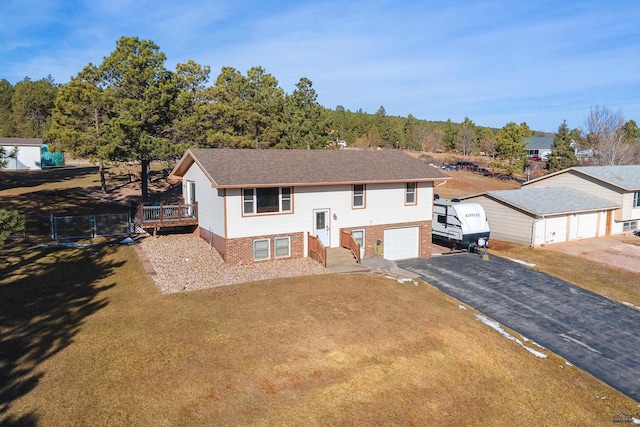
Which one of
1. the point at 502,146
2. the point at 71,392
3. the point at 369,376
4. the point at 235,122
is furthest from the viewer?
the point at 502,146

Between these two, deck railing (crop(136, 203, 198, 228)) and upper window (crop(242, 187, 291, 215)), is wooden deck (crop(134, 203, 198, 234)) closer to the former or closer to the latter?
deck railing (crop(136, 203, 198, 228))

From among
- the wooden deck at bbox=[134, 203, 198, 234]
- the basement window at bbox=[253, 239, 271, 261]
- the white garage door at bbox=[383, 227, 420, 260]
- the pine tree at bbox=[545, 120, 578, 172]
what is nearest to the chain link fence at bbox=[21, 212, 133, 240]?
the wooden deck at bbox=[134, 203, 198, 234]

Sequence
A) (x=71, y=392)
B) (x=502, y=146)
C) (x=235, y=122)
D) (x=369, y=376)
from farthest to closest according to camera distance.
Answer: (x=502, y=146) → (x=235, y=122) → (x=369, y=376) → (x=71, y=392)

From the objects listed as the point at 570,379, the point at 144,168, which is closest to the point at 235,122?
the point at 144,168

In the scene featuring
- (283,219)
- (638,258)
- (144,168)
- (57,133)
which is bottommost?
(638,258)

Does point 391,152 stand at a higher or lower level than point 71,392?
higher

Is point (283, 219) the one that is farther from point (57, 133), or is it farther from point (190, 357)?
point (57, 133)

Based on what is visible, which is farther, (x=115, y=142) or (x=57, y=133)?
(x=57, y=133)
